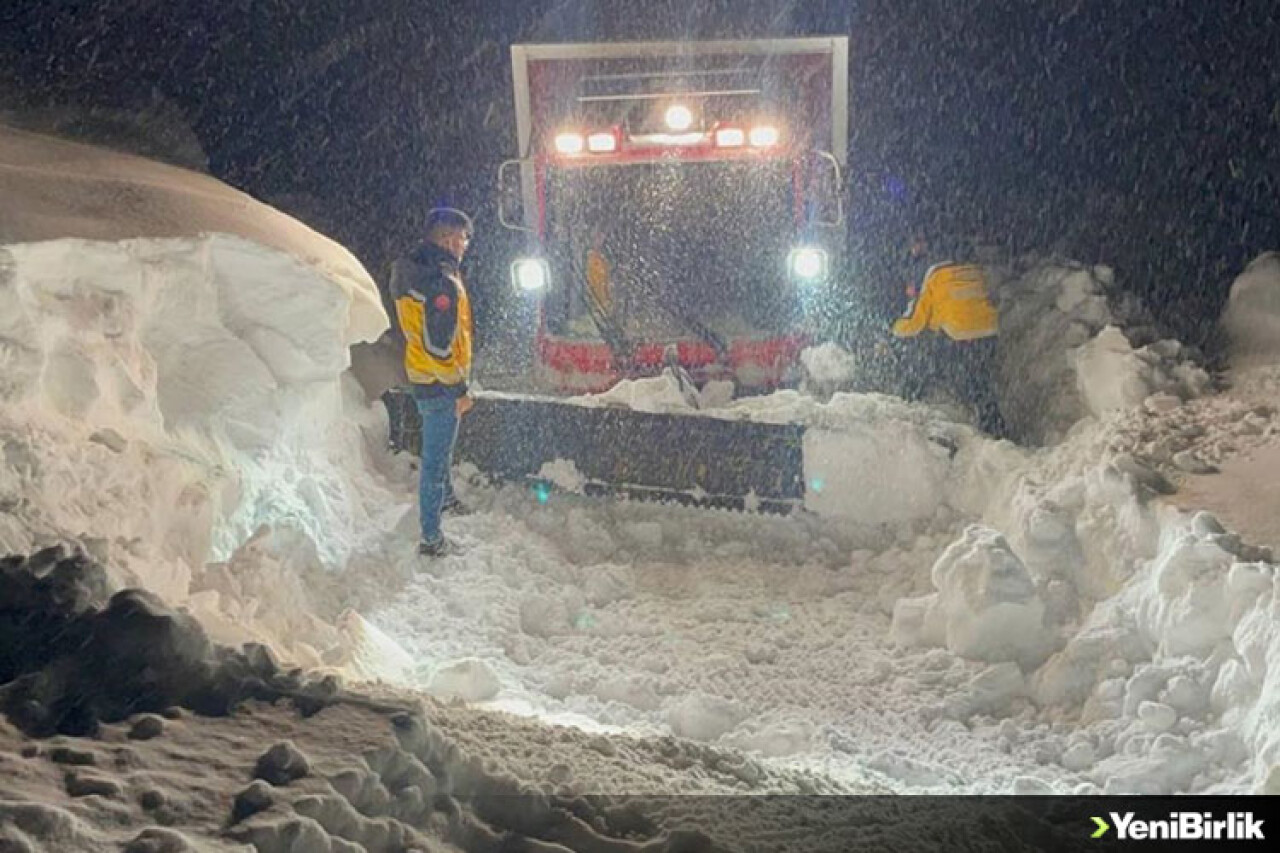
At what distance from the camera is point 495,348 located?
356 inches

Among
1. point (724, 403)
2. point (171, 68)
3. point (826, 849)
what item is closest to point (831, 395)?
point (724, 403)

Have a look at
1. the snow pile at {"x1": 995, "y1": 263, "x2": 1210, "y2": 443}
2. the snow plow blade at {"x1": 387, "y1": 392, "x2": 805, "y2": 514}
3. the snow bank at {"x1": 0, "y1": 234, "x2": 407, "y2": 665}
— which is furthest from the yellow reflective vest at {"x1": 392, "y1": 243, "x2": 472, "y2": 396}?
the snow pile at {"x1": 995, "y1": 263, "x2": 1210, "y2": 443}

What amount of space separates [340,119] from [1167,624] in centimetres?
971

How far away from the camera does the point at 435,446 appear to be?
21.0 ft

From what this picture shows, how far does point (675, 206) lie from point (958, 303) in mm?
1961

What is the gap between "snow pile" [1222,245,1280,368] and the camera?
27.7ft

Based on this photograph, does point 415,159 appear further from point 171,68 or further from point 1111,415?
point 1111,415

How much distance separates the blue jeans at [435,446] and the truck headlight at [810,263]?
2.59m

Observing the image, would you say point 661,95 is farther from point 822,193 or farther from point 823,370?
point 823,370

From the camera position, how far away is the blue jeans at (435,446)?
632 centimetres

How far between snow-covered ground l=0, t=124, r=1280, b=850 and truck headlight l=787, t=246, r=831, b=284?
0.90m

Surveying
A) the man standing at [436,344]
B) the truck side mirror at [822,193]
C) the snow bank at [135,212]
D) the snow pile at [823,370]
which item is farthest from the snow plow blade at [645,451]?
the truck side mirror at [822,193]

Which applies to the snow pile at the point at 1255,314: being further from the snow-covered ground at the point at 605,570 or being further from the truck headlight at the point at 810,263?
→ the truck headlight at the point at 810,263

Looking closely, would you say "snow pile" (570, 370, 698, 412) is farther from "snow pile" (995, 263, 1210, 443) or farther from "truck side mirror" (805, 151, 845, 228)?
"snow pile" (995, 263, 1210, 443)
